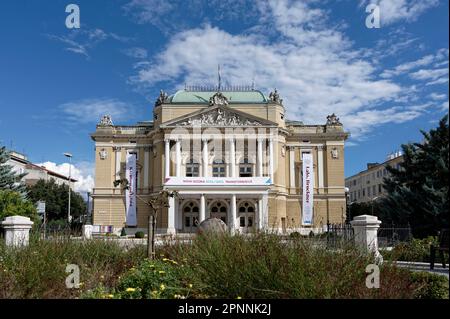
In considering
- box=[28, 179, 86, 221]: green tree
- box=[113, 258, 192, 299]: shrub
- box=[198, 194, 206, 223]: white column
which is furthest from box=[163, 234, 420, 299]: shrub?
box=[28, 179, 86, 221]: green tree

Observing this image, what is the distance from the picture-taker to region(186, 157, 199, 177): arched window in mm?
49594

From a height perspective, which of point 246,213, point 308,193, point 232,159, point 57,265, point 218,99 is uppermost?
point 218,99

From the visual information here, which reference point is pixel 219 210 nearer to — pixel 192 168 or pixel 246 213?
pixel 246 213

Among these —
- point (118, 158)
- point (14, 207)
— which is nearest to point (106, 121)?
point (118, 158)

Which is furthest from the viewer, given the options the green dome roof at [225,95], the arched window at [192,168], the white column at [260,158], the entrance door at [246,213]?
the green dome roof at [225,95]

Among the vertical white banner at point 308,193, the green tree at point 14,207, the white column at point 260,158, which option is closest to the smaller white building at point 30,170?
the white column at point 260,158

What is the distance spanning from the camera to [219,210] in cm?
4975

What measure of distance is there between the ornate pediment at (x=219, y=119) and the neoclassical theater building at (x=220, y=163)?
111 mm

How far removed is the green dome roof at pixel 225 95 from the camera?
174 feet

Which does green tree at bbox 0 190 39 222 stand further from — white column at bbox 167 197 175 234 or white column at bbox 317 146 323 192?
white column at bbox 317 146 323 192

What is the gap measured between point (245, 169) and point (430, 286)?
137 ft

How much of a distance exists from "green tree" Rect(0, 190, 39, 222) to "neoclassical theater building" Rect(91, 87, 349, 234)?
2187 cm

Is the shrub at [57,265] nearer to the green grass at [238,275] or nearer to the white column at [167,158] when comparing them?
the green grass at [238,275]
